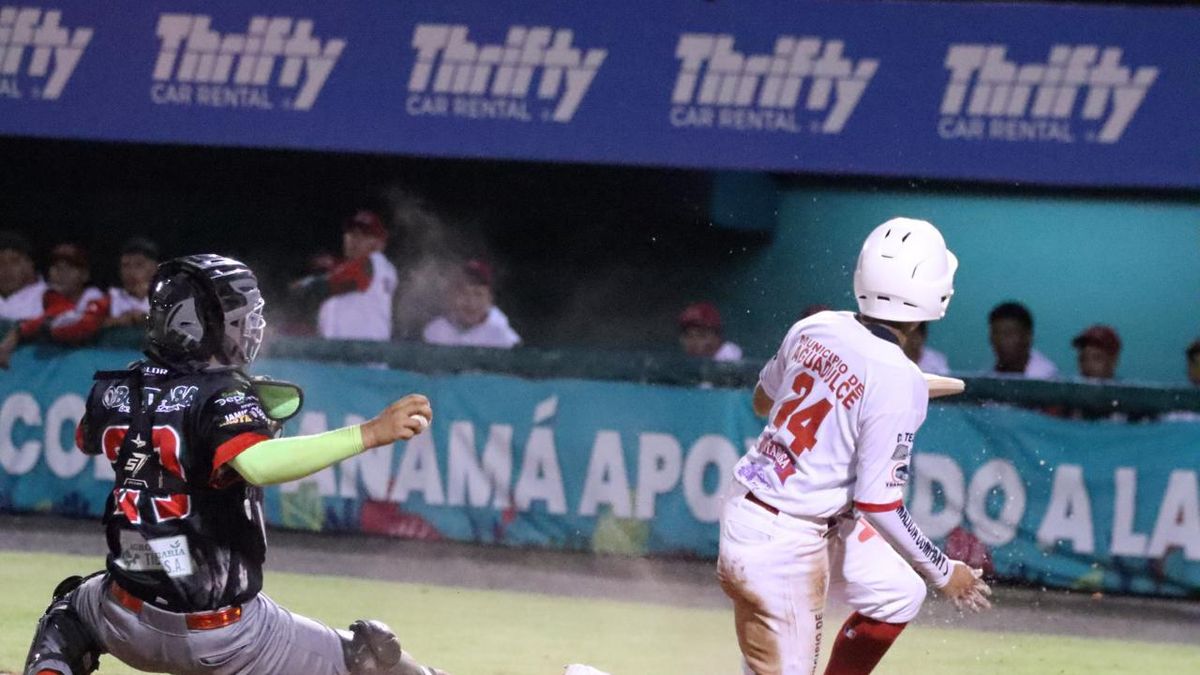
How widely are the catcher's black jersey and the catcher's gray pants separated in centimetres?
7

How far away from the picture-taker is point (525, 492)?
1048 centimetres

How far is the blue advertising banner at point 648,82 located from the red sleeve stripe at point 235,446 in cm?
793

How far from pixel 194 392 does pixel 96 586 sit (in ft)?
2.32

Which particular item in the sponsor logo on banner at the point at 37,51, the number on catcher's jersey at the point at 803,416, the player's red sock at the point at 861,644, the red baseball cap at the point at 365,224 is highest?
the sponsor logo on banner at the point at 37,51

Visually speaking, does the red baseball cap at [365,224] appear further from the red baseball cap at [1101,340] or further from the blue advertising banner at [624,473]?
the red baseball cap at [1101,340]

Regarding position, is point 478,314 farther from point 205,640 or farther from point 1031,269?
point 205,640

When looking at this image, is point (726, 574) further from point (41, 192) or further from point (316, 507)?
point (41, 192)

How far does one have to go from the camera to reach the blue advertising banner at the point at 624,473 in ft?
32.3

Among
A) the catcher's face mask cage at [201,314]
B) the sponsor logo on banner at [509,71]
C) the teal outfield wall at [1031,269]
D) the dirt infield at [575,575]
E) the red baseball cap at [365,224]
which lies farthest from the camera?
the teal outfield wall at [1031,269]

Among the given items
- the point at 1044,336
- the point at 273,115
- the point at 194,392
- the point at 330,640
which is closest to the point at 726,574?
the point at 330,640

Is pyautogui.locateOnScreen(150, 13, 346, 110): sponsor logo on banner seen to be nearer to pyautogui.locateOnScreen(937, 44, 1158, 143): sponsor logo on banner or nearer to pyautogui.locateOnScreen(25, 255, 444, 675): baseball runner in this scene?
pyautogui.locateOnScreen(937, 44, 1158, 143): sponsor logo on banner

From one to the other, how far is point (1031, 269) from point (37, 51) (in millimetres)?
7995

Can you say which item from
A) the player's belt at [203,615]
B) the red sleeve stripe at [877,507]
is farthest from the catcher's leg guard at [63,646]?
the red sleeve stripe at [877,507]

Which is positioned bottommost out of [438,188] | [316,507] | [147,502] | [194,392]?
[316,507]
